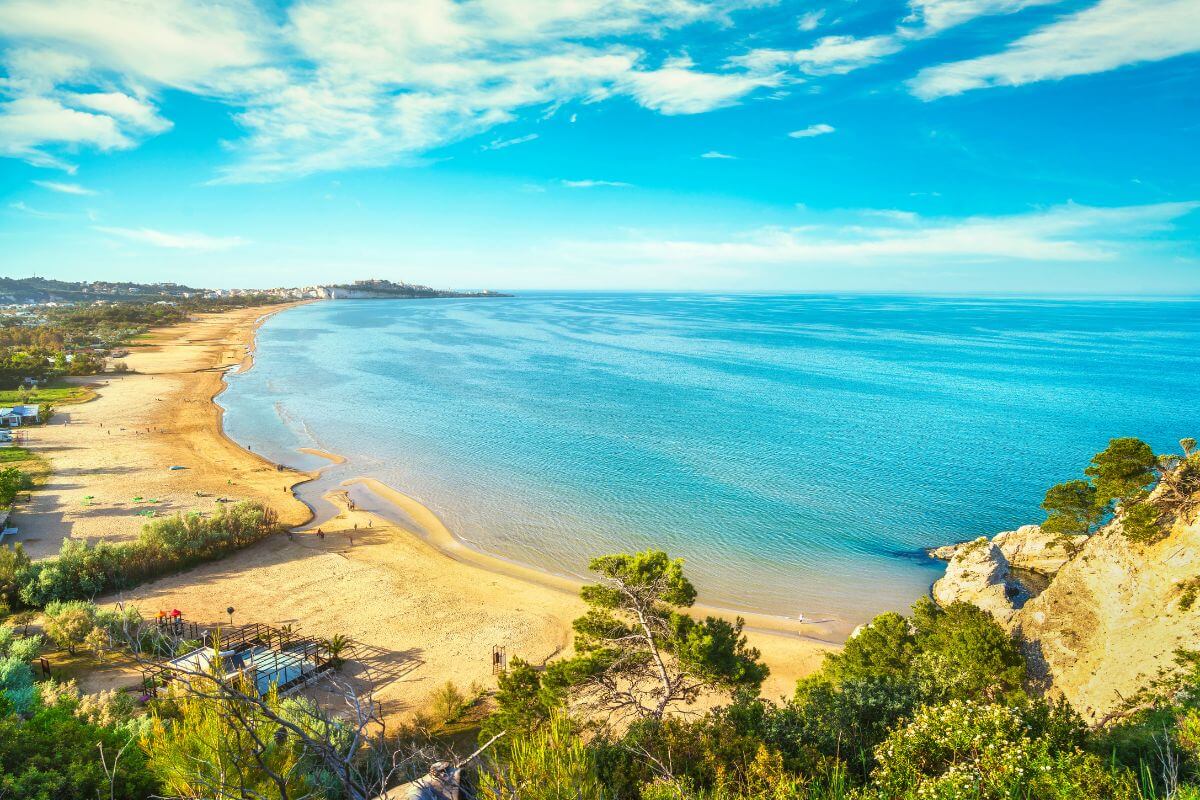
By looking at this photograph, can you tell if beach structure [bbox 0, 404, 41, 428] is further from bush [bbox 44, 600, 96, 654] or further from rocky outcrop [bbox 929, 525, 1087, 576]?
rocky outcrop [bbox 929, 525, 1087, 576]

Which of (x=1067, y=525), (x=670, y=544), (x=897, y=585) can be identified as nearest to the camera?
(x=1067, y=525)

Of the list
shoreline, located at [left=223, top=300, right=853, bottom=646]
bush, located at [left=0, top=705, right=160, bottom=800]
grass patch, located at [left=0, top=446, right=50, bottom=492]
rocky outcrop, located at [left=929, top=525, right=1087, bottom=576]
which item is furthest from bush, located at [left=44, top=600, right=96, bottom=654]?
rocky outcrop, located at [left=929, top=525, right=1087, bottom=576]

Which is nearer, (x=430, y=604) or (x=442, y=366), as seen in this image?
(x=430, y=604)

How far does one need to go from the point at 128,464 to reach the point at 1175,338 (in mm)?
169406

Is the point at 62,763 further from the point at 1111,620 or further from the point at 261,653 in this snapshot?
the point at 1111,620

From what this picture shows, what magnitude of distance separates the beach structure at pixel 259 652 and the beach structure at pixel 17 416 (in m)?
38.8

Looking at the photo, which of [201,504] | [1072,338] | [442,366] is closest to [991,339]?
[1072,338]

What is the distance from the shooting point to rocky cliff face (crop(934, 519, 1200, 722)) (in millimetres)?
12984

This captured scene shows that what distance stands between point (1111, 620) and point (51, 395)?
254 ft

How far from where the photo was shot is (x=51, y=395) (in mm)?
57094

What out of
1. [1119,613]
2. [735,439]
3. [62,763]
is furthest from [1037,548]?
[62,763]

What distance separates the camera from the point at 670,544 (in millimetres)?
29469

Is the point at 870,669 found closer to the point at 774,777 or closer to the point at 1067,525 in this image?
the point at 774,777

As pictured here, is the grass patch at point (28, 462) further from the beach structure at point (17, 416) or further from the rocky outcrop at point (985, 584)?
the rocky outcrop at point (985, 584)
